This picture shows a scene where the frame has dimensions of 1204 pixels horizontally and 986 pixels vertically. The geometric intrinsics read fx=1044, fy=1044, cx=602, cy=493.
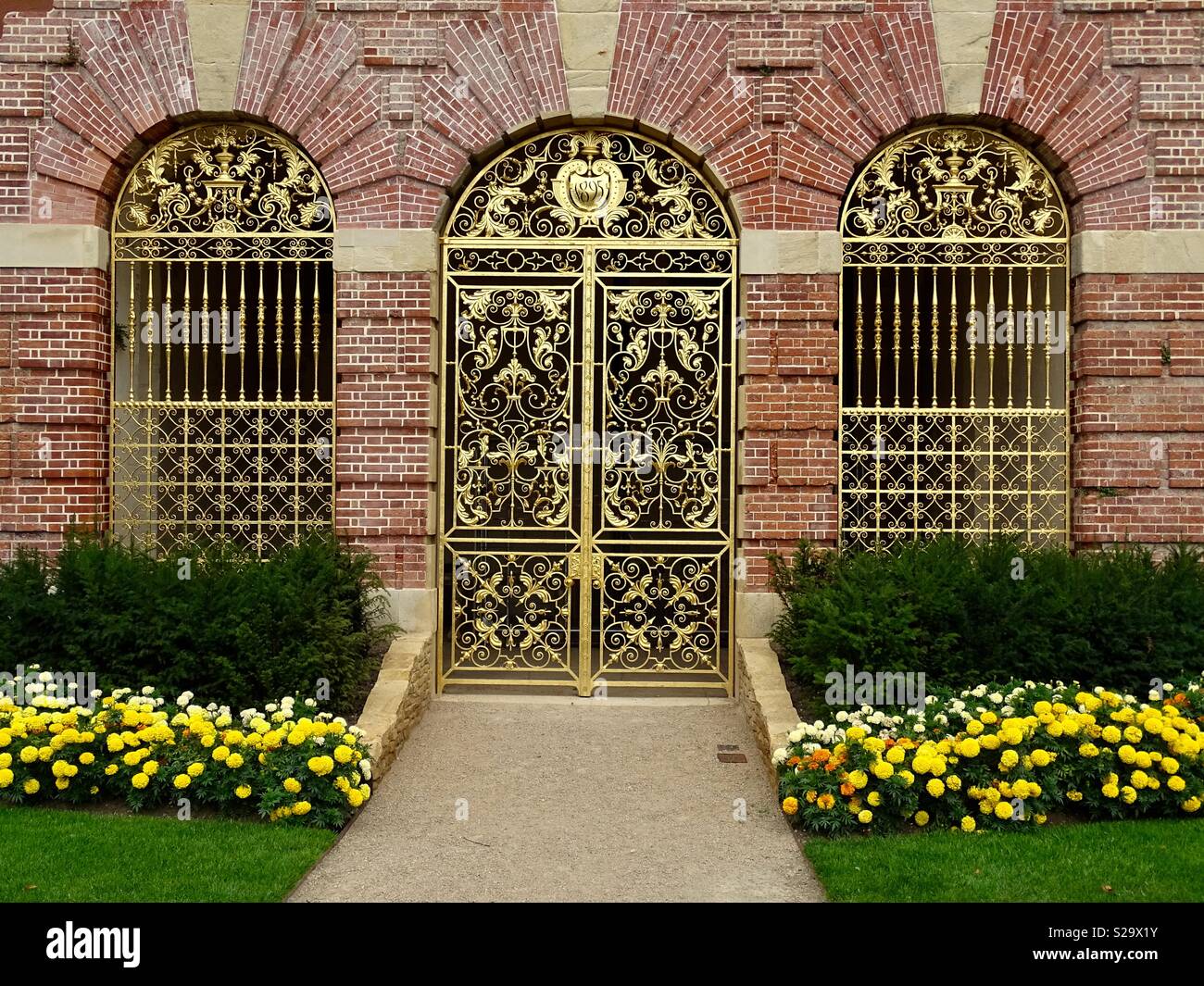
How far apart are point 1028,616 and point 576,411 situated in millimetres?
3869

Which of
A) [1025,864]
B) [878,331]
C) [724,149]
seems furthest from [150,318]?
[1025,864]

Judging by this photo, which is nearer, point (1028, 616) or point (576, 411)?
point (1028, 616)

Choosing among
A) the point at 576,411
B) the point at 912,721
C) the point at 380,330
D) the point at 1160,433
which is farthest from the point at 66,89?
the point at 1160,433

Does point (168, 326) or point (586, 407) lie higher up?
point (168, 326)

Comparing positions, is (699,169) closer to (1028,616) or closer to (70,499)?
(1028,616)

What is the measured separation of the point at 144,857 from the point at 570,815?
2374mm

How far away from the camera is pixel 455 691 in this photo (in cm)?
882

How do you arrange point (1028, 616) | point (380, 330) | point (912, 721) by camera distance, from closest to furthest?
1. point (912, 721)
2. point (1028, 616)
3. point (380, 330)

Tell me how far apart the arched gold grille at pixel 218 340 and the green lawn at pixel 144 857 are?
335cm

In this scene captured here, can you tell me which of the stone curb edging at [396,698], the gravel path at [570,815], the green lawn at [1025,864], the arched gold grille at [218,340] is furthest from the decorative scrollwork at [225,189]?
the green lawn at [1025,864]

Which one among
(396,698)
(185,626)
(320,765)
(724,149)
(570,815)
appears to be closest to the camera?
(320,765)

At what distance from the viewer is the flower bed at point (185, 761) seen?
6.02 meters

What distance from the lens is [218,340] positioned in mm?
9000

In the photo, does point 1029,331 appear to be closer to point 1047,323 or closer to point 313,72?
point 1047,323
